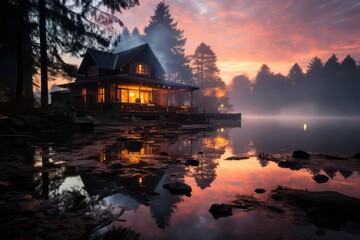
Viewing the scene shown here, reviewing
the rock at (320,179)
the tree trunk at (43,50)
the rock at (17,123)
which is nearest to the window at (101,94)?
the tree trunk at (43,50)

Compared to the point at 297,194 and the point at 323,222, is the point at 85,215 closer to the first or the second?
the point at 323,222

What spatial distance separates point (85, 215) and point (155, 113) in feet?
80.1

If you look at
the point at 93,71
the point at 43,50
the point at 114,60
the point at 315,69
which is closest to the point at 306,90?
the point at 315,69

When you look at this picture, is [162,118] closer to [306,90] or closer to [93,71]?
[93,71]

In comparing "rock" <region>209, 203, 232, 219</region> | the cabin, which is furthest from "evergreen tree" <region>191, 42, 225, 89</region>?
"rock" <region>209, 203, 232, 219</region>

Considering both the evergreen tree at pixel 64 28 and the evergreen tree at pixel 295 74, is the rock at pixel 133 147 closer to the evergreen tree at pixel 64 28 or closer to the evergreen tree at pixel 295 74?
the evergreen tree at pixel 64 28

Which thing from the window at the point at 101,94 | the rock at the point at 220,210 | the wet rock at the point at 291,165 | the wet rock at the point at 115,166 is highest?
the window at the point at 101,94

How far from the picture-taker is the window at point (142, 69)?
1253 inches

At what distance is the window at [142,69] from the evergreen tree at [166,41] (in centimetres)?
2662

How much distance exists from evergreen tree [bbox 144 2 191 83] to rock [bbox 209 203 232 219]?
57.3m

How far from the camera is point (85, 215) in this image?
10.3 ft

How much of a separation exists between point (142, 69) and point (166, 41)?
29490mm

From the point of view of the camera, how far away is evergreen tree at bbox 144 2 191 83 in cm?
5906

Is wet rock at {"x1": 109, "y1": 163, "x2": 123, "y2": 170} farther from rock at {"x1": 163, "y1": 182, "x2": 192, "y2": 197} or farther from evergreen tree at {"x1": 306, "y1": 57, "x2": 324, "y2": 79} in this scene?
evergreen tree at {"x1": 306, "y1": 57, "x2": 324, "y2": 79}
